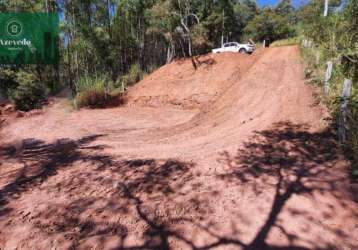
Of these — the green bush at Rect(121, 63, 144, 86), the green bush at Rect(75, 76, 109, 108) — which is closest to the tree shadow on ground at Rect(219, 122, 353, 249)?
the green bush at Rect(75, 76, 109, 108)

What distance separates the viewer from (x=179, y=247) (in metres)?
2.42

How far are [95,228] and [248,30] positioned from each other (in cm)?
3146

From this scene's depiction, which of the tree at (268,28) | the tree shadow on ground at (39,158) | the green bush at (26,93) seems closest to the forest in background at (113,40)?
the green bush at (26,93)

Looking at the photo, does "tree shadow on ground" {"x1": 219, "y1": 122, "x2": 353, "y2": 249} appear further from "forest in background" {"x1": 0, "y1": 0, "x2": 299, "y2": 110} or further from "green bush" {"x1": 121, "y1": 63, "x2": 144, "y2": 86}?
"green bush" {"x1": 121, "y1": 63, "x2": 144, "y2": 86}

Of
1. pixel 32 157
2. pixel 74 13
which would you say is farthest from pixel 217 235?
pixel 74 13

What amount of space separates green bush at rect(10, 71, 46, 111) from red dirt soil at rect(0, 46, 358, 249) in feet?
15.4

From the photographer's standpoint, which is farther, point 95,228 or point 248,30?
point 248,30

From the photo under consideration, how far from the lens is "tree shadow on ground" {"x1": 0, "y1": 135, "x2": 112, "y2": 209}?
3.92 metres

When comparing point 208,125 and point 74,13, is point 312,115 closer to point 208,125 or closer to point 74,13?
point 208,125

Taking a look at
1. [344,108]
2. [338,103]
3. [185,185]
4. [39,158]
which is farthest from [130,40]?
[185,185]
